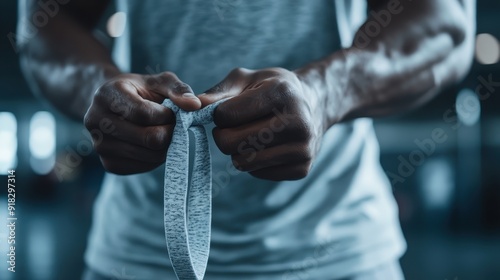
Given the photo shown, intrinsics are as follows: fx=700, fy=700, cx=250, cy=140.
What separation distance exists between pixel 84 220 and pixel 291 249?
5334 millimetres

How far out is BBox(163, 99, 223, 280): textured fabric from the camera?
46 cm

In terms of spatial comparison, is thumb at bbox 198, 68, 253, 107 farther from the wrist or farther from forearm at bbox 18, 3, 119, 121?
forearm at bbox 18, 3, 119, 121

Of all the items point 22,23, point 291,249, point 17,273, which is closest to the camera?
point 291,249

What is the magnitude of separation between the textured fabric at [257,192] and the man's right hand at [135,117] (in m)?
0.17

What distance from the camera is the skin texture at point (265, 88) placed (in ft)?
1.45

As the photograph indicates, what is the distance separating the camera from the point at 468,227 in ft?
19.2

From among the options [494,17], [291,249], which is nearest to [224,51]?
[291,249]

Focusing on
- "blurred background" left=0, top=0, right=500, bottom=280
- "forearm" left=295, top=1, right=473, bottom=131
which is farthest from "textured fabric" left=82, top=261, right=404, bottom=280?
"blurred background" left=0, top=0, right=500, bottom=280

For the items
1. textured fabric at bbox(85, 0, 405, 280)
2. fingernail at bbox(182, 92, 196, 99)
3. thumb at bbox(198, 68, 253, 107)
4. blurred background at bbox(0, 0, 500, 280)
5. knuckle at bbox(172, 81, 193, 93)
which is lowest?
blurred background at bbox(0, 0, 500, 280)

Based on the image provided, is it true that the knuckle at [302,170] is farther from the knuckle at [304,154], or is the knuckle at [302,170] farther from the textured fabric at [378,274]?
the textured fabric at [378,274]

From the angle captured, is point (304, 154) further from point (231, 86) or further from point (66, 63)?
point (66, 63)

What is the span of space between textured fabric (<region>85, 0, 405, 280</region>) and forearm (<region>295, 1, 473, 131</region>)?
0.07 meters

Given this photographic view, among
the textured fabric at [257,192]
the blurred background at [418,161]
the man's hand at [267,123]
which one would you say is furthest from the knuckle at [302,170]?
the blurred background at [418,161]

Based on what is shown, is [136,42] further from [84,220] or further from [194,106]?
[84,220]
